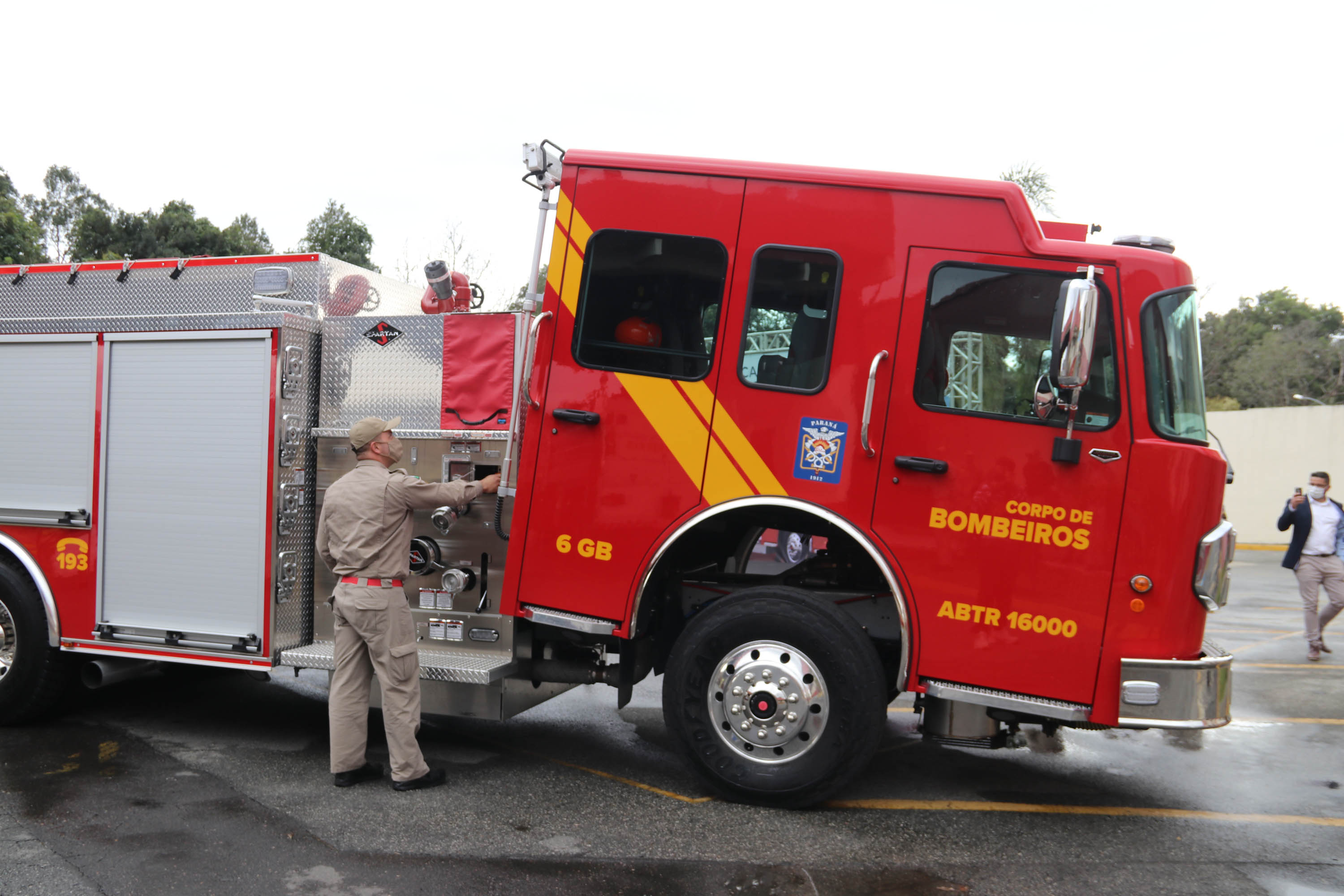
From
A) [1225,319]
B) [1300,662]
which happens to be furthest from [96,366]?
[1225,319]

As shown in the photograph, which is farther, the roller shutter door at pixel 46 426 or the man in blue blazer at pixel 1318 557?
the man in blue blazer at pixel 1318 557

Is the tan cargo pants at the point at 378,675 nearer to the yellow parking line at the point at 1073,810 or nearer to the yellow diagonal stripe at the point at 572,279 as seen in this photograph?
the yellow diagonal stripe at the point at 572,279

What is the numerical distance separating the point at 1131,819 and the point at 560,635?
2956 millimetres

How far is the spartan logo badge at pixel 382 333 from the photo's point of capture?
5480 mm

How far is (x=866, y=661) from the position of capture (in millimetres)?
4520

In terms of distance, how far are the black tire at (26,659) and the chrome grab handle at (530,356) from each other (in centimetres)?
345

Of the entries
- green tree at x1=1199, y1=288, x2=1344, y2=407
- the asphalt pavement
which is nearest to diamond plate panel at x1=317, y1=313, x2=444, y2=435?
the asphalt pavement

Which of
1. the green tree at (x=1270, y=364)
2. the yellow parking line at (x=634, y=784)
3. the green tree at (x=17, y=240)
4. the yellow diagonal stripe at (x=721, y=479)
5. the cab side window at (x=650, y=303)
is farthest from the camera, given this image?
the green tree at (x=1270, y=364)

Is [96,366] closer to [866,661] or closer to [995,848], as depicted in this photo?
[866,661]

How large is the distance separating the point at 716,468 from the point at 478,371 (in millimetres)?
1471

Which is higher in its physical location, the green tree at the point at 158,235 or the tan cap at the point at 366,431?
the green tree at the point at 158,235

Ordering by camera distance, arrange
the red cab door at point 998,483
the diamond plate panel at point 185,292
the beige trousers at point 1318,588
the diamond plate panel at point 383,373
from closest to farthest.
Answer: the red cab door at point 998,483 < the diamond plate panel at point 383,373 < the diamond plate panel at point 185,292 < the beige trousers at point 1318,588

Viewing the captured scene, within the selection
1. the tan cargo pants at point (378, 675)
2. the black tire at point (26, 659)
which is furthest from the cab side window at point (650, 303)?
the black tire at point (26, 659)

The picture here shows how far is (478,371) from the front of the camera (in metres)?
5.29
